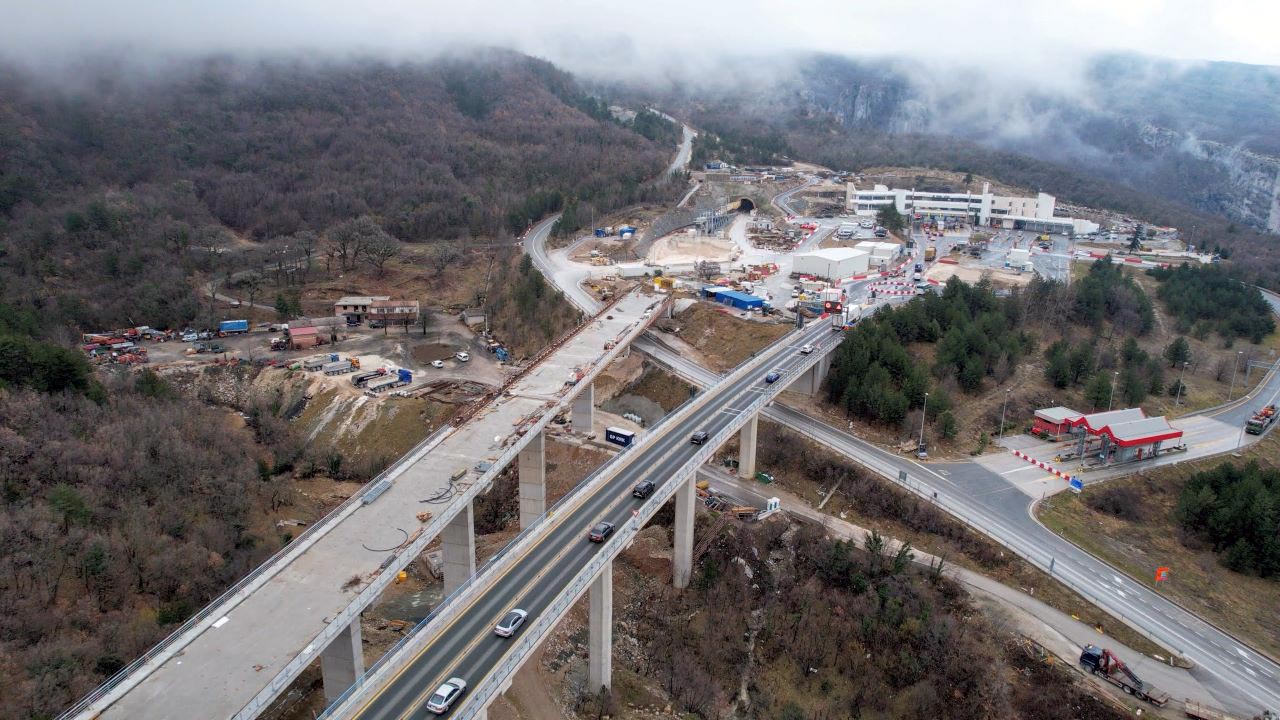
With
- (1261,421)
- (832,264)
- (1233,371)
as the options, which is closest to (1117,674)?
(1261,421)

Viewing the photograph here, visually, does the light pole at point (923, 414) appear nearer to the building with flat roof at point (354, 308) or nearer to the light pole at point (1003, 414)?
the light pole at point (1003, 414)

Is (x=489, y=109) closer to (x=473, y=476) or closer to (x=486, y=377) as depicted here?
(x=486, y=377)

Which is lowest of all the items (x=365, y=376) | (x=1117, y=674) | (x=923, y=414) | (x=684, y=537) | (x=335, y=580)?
(x=684, y=537)

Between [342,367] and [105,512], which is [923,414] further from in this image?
[105,512]

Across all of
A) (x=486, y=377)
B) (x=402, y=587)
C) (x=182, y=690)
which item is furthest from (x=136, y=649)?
(x=486, y=377)

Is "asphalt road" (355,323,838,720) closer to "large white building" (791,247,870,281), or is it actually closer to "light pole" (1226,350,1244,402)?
"large white building" (791,247,870,281)

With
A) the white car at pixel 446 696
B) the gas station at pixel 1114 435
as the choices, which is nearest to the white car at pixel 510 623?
the white car at pixel 446 696

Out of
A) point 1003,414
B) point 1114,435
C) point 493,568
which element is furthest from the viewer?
point 1003,414
